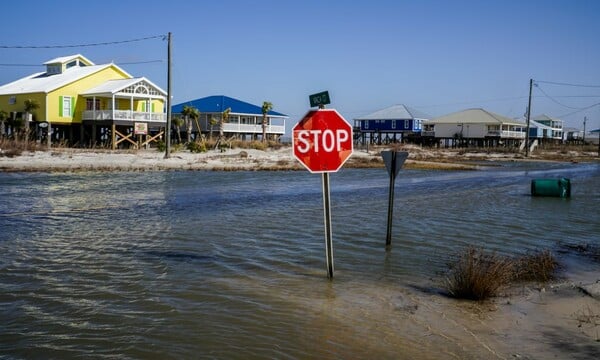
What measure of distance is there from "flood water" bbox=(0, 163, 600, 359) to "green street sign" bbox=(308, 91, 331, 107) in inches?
92.8

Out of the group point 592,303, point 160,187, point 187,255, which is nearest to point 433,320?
point 592,303

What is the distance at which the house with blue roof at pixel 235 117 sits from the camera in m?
68.7

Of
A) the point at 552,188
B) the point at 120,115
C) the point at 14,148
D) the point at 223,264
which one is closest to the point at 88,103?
the point at 120,115

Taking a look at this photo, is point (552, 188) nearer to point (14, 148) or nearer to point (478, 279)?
point (478, 279)

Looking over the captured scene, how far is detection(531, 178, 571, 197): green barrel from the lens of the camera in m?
20.8

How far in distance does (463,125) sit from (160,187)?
246 feet

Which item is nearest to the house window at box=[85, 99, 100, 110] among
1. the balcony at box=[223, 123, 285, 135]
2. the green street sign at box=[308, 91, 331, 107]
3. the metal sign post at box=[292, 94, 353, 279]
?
the balcony at box=[223, 123, 285, 135]

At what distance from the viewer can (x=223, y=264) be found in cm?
861

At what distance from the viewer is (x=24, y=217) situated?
504 inches

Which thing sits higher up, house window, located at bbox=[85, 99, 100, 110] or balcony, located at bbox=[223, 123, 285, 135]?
house window, located at bbox=[85, 99, 100, 110]

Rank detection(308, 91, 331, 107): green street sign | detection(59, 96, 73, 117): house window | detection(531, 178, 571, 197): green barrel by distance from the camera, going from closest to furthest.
Result: detection(308, 91, 331, 107): green street sign, detection(531, 178, 571, 197): green barrel, detection(59, 96, 73, 117): house window

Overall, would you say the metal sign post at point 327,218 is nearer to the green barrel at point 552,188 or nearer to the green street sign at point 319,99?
the green street sign at point 319,99

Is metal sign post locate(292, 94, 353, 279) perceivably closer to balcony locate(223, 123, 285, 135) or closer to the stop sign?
the stop sign

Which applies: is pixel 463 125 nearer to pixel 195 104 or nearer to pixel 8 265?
pixel 195 104
